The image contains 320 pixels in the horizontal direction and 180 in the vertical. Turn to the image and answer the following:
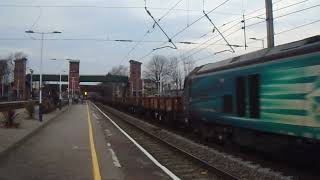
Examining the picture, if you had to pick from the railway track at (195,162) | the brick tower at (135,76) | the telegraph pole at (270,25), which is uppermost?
the brick tower at (135,76)

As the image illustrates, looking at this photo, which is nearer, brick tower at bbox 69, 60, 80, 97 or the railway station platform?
the railway station platform

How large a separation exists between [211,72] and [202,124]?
107 inches

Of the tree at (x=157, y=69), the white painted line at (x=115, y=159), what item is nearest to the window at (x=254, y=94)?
the white painted line at (x=115, y=159)

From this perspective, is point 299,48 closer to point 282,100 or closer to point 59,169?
point 282,100

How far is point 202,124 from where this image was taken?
2194 cm

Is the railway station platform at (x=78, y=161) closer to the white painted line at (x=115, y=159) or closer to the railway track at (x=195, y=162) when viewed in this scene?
the white painted line at (x=115, y=159)

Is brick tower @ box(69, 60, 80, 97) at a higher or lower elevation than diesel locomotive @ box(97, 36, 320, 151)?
higher

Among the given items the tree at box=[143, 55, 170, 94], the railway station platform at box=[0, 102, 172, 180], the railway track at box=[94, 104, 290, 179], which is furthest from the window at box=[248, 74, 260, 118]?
the tree at box=[143, 55, 170, 94]

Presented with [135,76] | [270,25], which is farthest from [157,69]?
[270,25]

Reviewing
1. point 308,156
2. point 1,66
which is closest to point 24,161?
point 308,156

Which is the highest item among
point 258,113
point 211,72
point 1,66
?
point 1,66

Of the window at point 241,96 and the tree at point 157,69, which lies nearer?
the window at point 241,96

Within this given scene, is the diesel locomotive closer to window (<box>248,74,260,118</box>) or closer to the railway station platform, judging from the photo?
window (<box>248,74,260,118</box>)

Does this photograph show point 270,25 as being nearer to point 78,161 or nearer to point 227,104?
point 227,104
